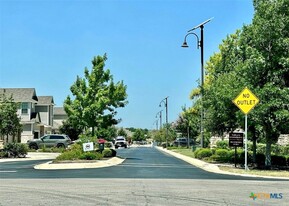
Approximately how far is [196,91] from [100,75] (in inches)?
1133

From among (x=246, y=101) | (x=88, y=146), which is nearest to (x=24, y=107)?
(x=88, y=146)

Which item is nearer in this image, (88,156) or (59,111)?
(88,156)

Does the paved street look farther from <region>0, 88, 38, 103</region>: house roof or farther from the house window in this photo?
<region>0, 88, 38, 103</region>: house roof

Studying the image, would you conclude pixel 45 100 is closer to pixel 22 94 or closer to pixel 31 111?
pixel 22 94

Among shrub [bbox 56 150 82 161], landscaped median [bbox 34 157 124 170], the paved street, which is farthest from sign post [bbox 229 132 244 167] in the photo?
the paved street

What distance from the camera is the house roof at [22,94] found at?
63.2m

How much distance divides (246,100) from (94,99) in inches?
559

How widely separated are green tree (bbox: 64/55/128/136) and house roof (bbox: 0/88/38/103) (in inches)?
1269

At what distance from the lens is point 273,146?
3562 cm

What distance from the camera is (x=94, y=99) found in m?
32.5

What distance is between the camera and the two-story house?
62.6 meters

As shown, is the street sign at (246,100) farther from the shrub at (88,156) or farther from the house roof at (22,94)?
the house roof at (22,94)

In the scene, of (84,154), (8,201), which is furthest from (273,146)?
(8,201)

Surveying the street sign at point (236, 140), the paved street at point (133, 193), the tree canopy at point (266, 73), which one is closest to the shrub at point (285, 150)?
the tree canopy at point (266, 73)
